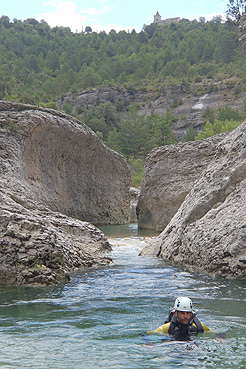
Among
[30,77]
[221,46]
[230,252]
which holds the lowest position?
[230,252]

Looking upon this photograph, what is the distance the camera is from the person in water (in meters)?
5.32

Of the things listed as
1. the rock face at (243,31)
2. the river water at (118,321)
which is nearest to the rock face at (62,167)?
the river water at (118,321)

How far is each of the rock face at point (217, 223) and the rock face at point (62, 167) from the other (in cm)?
422

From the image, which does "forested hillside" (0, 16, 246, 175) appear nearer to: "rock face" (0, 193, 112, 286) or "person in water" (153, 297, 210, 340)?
"rock face" (0, 193, 112, 286)

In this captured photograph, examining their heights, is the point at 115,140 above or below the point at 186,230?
above

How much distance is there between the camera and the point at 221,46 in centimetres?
11231

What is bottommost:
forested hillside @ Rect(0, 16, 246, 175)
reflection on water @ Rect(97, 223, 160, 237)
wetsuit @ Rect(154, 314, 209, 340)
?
reflection on water @ Rect(97, 223, 160, 237)

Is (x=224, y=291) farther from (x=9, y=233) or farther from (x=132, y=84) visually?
(x=132, y=84)

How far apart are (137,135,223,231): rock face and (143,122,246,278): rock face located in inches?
260

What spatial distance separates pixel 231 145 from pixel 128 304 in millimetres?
5322

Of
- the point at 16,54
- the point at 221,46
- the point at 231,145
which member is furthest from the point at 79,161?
the point at 16,54

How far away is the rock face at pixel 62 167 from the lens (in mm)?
16297

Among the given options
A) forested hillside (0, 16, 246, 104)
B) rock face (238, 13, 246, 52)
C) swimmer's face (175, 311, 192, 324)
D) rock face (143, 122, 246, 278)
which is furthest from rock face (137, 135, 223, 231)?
forested hillside (0, 16, 246, 104)

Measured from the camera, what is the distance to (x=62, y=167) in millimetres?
20531
